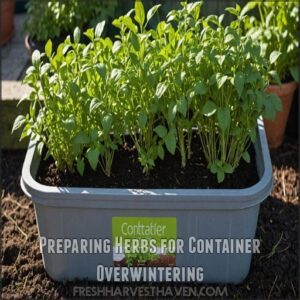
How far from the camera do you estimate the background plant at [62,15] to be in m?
2.72

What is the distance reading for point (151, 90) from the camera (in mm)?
1826

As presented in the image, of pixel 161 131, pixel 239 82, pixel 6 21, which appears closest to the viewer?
pixel 239 82

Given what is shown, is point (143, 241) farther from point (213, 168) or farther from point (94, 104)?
point (94, 104)

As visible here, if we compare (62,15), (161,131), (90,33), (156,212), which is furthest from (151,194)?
(62,15)

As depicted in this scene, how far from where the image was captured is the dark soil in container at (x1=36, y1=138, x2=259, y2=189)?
6.37 ft

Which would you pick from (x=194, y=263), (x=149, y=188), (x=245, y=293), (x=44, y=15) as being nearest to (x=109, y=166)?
(x=149, y=188)

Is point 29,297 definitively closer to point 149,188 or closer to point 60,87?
point 149,188

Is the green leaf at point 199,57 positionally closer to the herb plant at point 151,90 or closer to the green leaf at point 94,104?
the herb plant at point 151,90

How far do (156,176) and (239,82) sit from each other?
0.44m

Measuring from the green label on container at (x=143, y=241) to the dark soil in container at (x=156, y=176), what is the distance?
0.42ft

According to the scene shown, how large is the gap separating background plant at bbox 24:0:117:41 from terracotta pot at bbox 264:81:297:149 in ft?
2.64

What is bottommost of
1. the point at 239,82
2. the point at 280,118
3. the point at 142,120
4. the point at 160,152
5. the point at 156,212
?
the point at 280,118

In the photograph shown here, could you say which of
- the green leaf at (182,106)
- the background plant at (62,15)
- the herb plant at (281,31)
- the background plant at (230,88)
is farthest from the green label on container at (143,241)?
the background plant at (62,15)

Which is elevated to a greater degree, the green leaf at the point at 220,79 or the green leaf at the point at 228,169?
the green leaf at the point at 220,79
